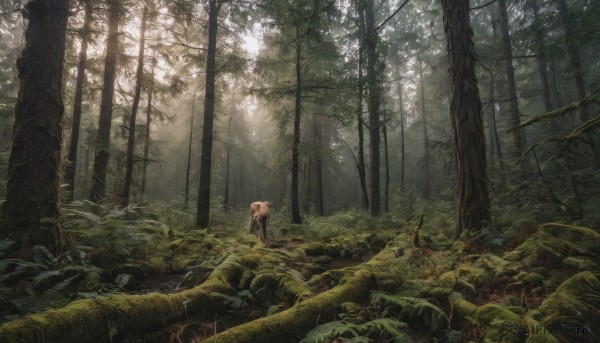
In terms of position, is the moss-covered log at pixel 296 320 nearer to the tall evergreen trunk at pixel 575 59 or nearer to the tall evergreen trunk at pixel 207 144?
the tall evergreen trunk at pixel 575 59

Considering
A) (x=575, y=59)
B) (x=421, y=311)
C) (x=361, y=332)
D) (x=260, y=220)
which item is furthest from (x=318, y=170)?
(x=361, y=332)

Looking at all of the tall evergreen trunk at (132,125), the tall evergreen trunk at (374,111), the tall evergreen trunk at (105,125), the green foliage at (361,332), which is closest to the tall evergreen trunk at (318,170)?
the tall evergreen trunk at (374,111)

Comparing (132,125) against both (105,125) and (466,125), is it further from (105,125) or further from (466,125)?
(466,125)

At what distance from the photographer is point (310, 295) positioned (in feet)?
12.4

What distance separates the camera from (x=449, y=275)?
420 cm

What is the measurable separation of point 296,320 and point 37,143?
4.54 meters

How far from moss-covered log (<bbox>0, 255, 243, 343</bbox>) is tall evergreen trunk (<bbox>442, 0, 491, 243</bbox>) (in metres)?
5.03

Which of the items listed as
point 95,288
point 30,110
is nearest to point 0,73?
point 30,110

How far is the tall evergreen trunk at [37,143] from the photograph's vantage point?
14.7 feet

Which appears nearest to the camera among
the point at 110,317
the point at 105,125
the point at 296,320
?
the point at 110,317

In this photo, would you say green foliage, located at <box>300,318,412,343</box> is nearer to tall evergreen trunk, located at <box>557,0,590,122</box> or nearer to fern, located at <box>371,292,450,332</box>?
fern, located at <box>371,292,450,332</box>

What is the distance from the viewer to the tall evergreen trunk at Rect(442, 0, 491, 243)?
6180 mm

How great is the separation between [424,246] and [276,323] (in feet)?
13.4

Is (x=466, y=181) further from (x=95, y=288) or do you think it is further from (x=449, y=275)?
(x=95, y=288)
